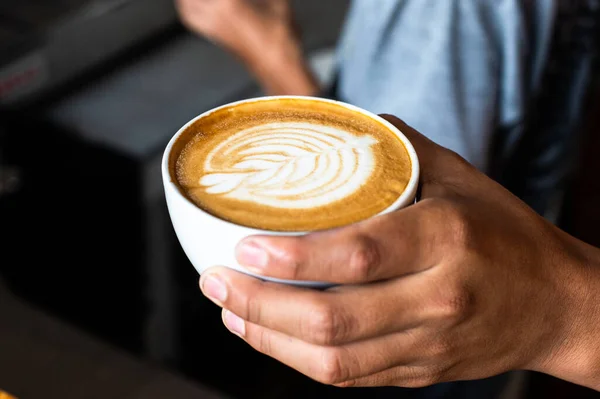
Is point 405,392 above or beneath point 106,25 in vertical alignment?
beneath

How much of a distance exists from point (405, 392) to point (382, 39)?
0.65 m

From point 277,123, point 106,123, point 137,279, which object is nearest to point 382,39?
point 277,123

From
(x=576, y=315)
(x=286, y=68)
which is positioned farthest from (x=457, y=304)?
(x=286, y=68)

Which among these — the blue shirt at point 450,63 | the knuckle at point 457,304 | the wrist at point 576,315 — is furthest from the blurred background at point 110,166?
the knuckle at point 457,304

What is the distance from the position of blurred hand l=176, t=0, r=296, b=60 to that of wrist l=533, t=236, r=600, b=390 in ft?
2.97

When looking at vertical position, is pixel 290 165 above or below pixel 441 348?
above

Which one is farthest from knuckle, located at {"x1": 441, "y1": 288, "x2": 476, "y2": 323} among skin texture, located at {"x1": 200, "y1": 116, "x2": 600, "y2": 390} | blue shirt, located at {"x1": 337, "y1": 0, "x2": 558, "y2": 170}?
blue shirt, located at {"x1": 337, "y1": 0, "x2": 558, "y2": 170}

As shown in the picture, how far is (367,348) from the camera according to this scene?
565 millimetres

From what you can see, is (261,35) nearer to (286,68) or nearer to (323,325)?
(286,68)

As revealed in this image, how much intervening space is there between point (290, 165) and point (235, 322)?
14cm

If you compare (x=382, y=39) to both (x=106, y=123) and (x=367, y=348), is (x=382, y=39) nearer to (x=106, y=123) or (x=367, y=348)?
(x=367, y=348)

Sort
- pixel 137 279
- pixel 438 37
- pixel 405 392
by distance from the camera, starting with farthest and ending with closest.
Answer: pixel 137 279 → pixel 405 392 → pixel 438 37

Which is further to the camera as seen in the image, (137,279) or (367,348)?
(137,279)

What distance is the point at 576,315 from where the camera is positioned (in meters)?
0.64
